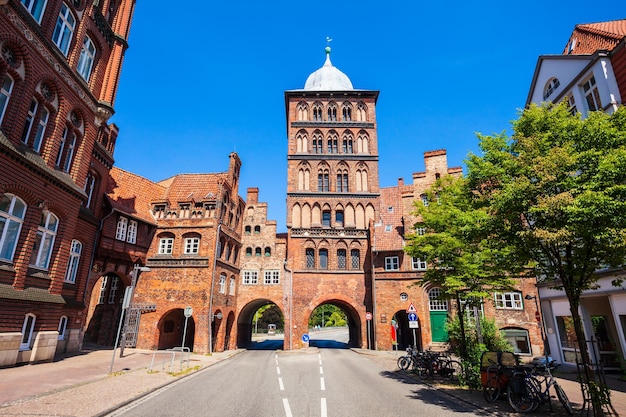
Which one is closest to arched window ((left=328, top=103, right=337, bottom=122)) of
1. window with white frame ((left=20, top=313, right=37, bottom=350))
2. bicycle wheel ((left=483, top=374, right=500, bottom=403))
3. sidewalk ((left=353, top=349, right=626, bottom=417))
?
sidewalk ((left=353, top=349, right=626, bottom=417))

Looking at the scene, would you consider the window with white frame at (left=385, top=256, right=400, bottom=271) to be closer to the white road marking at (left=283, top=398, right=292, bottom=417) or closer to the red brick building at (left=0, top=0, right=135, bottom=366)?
the white road marking at (left=283, top=398, right=292, bottom=417)

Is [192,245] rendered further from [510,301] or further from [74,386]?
[510,301]

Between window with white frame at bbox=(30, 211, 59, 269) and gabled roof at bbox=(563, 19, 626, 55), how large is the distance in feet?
85.3

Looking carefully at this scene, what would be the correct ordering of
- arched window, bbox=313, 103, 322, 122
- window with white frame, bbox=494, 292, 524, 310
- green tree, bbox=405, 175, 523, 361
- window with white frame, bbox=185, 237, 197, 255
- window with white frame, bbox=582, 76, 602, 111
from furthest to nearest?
arched window, bbox=313, 103, 322, 122 < window with white frame, bbox=185, 237, 197, 255 < window with white frame, bbox=494, 292, 524, 310 < window with white frame, bbox=582, 76, 602, 111 < green tree, bbox=405, 175, 523, 361

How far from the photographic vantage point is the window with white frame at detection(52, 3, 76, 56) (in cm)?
1490

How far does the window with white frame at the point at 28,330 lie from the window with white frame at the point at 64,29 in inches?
460

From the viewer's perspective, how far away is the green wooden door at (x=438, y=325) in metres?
26.9

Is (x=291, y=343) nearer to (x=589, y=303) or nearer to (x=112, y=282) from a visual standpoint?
(x=112, y=282)

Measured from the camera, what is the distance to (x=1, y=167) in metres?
11.6

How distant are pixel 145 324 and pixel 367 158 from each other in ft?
80.8

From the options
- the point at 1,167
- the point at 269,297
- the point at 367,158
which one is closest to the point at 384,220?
the point at 367,158

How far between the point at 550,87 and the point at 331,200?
19209 mm

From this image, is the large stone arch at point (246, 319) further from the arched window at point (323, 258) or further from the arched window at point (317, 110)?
the arched window at point (317, 110)

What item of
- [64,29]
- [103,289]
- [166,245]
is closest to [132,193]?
[166,245]
